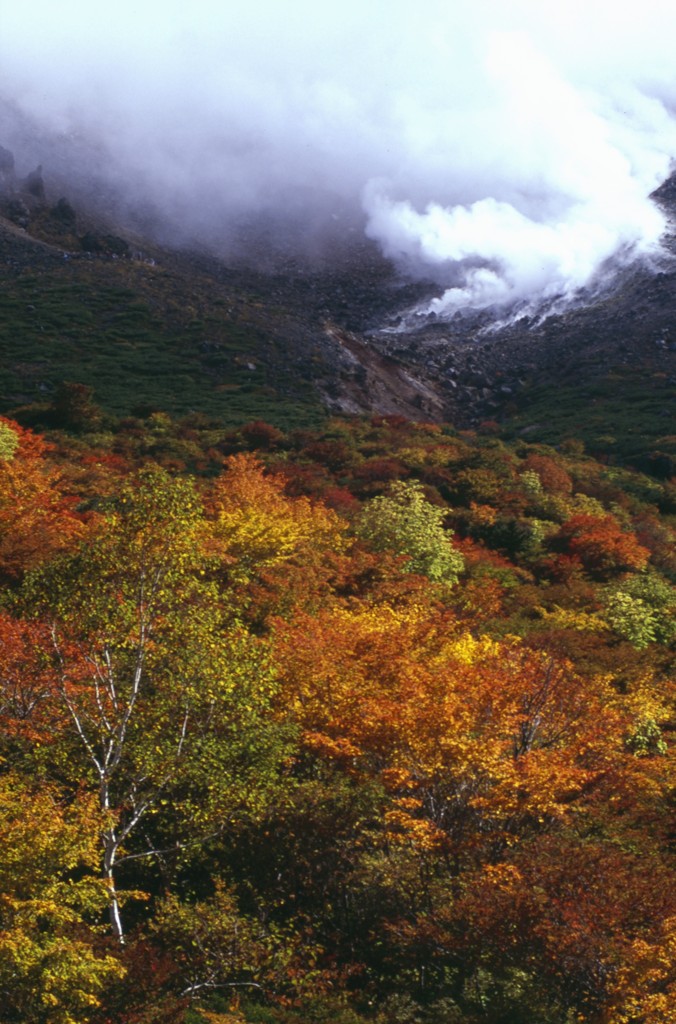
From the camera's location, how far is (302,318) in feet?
350

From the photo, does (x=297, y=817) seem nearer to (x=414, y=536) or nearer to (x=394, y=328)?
(x=414, y=536)

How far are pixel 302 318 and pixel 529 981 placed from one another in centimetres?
9751

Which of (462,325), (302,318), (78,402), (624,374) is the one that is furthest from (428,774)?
(462,325)

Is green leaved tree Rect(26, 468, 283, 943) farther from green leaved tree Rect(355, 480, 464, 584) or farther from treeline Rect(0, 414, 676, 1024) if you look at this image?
green leaved tree Rect(355, 480, 464, 584)

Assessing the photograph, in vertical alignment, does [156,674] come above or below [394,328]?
below

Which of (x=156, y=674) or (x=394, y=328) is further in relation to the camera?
(x=394, y=328)

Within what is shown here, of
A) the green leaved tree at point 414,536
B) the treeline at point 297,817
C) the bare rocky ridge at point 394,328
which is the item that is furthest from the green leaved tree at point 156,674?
the bare rocky ridge at point 394,328

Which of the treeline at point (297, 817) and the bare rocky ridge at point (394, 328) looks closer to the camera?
the treeline at point (297, 817)

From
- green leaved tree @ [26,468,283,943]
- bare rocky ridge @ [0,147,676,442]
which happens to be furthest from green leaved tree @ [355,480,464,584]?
bare rocky ridge @ [0,147,676,442]

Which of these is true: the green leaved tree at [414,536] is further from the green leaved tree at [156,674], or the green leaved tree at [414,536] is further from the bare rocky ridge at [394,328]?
the bare rocky ridge at [394,328]

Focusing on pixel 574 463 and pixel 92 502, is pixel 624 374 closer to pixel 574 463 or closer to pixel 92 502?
pixel 574 463

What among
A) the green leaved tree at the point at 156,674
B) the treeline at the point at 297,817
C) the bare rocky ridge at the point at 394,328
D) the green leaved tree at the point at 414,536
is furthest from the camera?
the bare rocky ridge at the point at 394,328

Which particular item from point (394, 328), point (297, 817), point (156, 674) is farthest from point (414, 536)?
point (394, 328)

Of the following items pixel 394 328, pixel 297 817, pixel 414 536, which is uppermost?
pixel 394 328
